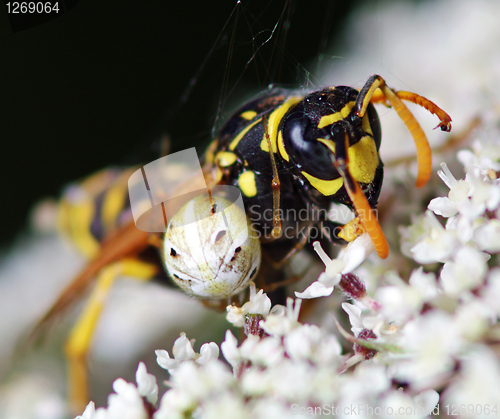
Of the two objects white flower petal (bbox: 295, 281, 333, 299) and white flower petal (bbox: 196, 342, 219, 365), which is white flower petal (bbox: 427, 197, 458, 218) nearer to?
white flower petal (bbox: 295, 281, 333, 299)

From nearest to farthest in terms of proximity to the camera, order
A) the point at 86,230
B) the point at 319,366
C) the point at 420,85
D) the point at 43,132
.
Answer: the point at 319,366, the point at 86,230, the point at 420,85, the point at 43,132

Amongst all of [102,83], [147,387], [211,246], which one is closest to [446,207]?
[211,246]

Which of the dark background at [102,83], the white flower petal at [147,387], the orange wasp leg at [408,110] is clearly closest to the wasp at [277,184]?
the orange wasp leg at [408,110]

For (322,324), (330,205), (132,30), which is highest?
(132,30)

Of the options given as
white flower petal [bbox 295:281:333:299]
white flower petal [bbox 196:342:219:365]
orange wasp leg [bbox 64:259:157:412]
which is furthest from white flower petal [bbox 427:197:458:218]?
orange wasp leg [bbox 64:259:157:412]

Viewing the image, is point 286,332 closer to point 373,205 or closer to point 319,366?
point 319,366

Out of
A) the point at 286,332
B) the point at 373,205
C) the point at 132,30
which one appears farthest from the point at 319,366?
the point at 132,30

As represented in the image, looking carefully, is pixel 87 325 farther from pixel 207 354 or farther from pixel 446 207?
pixel 446 207
